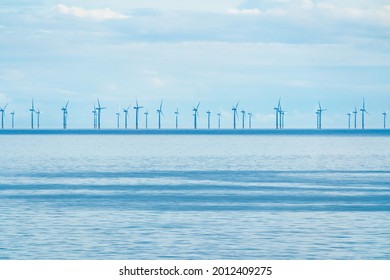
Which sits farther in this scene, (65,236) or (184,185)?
(184,185)

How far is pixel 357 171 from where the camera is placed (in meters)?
72.0

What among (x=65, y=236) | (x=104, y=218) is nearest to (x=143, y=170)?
(x=104, y=218)

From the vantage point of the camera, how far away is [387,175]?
66125mm

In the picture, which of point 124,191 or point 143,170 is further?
point 143,170

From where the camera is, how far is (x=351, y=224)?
113 feet

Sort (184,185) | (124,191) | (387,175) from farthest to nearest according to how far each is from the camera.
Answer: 1. (387,175)
2. (184,185)
3. (124,191)
